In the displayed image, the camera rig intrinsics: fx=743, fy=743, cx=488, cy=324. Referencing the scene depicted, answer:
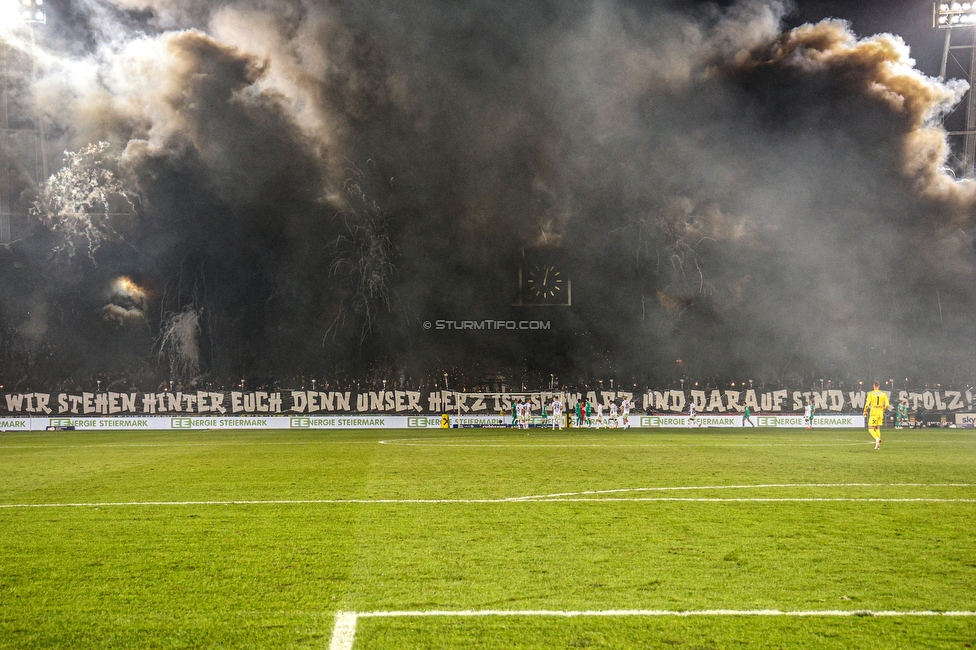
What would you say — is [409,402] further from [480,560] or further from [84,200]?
[480,560]

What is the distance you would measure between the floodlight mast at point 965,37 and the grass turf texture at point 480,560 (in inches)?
1670

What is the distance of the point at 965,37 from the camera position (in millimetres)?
50438

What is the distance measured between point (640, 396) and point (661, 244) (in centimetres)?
2137

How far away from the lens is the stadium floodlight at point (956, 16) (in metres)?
45.4

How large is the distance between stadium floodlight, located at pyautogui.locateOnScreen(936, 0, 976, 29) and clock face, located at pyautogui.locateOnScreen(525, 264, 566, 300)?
2983 cm

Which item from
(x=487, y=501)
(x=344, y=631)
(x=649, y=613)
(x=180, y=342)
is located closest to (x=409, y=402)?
(x=180, y=342)

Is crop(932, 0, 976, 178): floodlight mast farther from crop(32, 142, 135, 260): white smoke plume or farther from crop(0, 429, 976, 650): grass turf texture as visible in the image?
crop(32, 142, 135, 260): white smoke plume

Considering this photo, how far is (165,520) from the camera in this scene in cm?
917

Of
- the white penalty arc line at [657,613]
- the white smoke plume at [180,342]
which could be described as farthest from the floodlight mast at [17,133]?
the white penalty arc line at [657,613]

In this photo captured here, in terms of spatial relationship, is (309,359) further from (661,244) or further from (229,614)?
(229,614)
